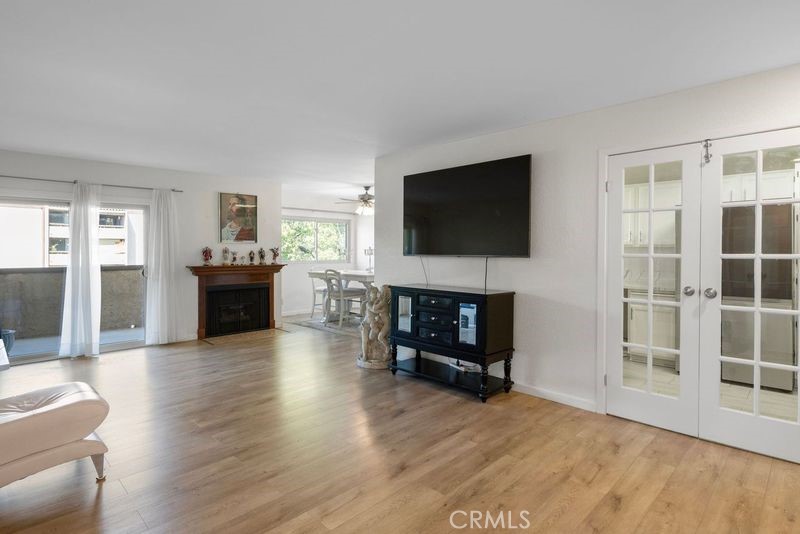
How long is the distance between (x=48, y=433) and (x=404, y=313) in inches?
113

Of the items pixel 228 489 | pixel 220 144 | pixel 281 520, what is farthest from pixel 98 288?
pixel 281 520

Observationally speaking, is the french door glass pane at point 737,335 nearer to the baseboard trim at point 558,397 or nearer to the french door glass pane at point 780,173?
the french door glass pane at point 780,173

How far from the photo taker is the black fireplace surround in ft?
20.7

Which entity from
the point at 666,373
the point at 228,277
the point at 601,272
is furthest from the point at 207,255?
the point at 666,373

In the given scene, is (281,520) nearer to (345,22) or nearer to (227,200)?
(345,22)

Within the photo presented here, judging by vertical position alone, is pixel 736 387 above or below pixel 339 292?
below

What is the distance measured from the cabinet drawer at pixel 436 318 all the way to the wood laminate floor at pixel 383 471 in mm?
621

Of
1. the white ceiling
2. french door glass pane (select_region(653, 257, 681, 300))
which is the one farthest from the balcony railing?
french door glass pane (select_region(653, 257, 681, 300))

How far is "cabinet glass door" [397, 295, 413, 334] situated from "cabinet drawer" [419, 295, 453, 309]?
225mm

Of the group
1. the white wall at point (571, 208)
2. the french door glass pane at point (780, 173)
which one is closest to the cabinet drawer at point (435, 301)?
the white wall at point (571, 208)

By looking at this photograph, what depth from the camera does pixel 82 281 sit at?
5.09m

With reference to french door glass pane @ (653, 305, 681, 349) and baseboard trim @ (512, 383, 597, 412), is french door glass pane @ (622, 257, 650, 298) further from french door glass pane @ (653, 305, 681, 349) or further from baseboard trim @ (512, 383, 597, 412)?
baseboard trim @ (512, 383, 597, 412)

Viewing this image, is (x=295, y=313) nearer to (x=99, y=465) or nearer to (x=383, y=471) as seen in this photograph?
(x=99, y=465)

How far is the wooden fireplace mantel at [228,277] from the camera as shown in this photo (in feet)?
20.2
